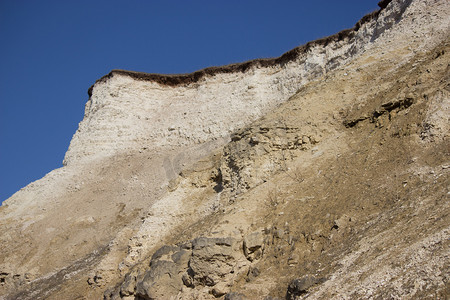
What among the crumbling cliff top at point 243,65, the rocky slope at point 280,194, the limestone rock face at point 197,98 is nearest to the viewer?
the rocky slope at point 280,194

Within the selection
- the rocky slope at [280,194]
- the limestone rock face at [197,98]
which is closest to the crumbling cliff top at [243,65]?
the limestone rock face at [197,98]

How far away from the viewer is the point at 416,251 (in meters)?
6.06

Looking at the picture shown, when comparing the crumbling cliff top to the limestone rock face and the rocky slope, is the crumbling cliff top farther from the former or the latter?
the rocky slope

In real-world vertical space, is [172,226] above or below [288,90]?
below

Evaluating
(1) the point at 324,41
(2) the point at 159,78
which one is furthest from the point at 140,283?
(2) the point at 159,78

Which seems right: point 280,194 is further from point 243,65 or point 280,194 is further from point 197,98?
point 243,65

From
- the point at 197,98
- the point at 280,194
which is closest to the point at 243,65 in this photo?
the point at 197,98

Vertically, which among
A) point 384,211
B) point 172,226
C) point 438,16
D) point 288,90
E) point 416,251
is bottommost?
point 416,251

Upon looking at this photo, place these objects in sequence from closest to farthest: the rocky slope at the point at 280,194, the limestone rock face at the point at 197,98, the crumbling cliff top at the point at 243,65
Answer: the rocky slope at the point at 280,194
the crumbling cliff top at the point at 243,65
the limestone rock face at the point at 197,98

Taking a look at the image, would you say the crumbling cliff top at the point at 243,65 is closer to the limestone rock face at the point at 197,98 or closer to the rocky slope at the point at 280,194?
the limestone rock face at the point at 197,98

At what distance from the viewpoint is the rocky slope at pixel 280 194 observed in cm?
729

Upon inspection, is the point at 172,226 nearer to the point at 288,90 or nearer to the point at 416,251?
the point at 416,251

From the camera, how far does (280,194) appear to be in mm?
10570

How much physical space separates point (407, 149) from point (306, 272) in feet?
13.2
